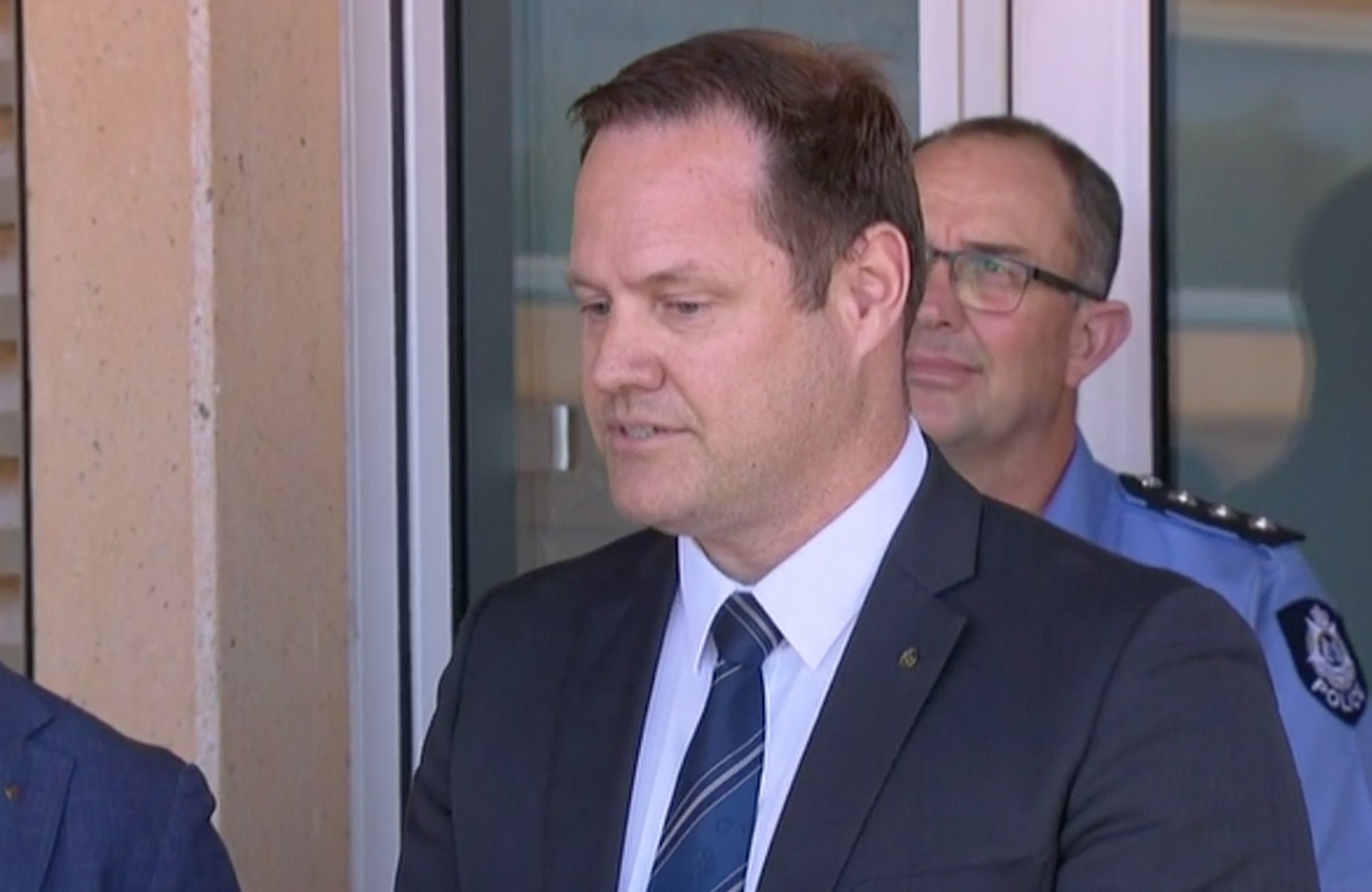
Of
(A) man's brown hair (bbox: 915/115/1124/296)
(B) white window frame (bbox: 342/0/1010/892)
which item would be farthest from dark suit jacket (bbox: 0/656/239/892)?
(B) white window frame (bbox: 342/0/1010/892)

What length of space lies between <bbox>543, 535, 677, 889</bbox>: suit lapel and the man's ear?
0.99 feet

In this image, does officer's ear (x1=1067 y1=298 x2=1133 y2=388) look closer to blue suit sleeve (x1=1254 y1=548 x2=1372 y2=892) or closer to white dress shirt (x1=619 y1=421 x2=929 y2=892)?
blue suit sleeve (x1=1254 y1=548 x2=1372 y2=892)

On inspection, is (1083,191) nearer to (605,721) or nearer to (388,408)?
(605,721)

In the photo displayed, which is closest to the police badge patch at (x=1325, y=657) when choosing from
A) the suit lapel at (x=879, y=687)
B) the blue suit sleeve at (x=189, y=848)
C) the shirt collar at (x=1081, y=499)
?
the shirt collar at (x=1081, y=499)

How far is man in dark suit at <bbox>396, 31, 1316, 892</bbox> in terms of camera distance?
176 centimetres

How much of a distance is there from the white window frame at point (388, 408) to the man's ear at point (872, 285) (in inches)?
66.0

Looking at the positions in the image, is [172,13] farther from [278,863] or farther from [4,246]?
[278,863]

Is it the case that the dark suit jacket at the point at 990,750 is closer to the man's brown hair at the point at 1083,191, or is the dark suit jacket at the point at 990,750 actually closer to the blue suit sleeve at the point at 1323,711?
the blue suit sleeve at the point at 1323,711

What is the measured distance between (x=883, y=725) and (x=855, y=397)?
0.88ft

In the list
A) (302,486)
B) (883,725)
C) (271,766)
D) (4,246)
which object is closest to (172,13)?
(4,246)

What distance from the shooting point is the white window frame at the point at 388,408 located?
353 centimetres

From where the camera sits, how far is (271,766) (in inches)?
129

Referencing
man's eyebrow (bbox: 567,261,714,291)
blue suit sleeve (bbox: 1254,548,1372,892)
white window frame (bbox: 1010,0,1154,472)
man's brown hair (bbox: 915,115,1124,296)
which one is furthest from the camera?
white window frame (bbox: 1010,0,1154,472)

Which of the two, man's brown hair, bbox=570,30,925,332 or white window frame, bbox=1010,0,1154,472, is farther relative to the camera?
white window frame, bbox=1010,0,1154,472
